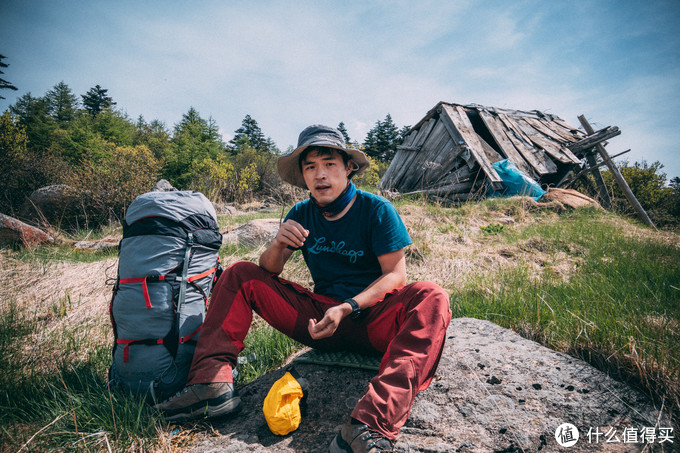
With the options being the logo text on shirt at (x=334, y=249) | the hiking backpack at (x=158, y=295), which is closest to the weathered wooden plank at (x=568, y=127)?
the logo text on shirt at (x=334, y=249)

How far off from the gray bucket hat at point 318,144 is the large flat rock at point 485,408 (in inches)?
60.3

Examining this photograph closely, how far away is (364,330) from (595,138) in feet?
36.2

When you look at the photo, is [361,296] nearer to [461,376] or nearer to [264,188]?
[461,376]

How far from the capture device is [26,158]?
1159cm

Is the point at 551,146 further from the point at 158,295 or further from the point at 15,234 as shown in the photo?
the point at 15,234

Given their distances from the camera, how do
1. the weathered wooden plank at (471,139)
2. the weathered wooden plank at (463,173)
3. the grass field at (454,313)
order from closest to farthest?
the grass field at (454,313), the weathered wooden plank at (471,139), the weathered wooden plank at (463,173)

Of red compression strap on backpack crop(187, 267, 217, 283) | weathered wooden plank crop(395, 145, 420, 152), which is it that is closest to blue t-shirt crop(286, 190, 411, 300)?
red compression strap on backpack crop(187, 267, 217, 283)

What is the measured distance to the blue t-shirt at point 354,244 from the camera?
2.05 meters

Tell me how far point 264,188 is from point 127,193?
8.10 meters

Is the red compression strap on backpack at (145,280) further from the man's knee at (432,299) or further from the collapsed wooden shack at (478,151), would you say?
the collapsed wooden shack at (478,151)

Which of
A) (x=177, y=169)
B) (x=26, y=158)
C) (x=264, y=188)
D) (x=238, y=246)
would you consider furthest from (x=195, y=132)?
(x=238, y=246)

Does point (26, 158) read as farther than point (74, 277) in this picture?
Yes

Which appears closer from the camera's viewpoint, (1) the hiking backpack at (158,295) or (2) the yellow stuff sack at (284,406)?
(2) the yellow stuff sack at (284,406)

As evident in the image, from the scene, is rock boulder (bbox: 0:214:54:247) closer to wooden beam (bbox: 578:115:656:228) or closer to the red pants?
the red pants
